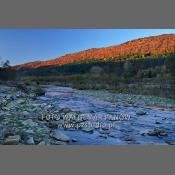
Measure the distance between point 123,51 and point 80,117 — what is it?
139 centimetres

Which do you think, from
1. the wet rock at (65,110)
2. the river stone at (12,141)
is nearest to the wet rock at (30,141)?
the river stone at (12,141)

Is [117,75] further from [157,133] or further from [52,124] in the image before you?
[52,124]

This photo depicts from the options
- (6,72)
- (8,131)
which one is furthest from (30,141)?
(6,72)

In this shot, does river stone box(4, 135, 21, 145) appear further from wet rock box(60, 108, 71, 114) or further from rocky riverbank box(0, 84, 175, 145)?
wet rock box(60, 108, 71, 114)

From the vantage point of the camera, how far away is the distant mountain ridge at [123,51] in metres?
7.45

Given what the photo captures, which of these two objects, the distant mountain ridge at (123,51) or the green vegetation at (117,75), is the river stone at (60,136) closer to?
the green vegetation at (117,75)

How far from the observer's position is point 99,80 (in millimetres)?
7523

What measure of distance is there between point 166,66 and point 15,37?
8.53ft

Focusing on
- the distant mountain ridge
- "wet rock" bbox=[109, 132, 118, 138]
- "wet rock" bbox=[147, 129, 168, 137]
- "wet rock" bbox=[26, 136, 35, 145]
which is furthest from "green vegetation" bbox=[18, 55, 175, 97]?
"wet rock" bbox=[26, 136, 35, 145]

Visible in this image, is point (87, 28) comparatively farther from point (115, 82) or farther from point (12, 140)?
point (12, 140)

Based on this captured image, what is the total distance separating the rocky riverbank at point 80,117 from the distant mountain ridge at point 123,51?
43 centimetres

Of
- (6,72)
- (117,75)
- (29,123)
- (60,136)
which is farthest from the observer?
(117,75)

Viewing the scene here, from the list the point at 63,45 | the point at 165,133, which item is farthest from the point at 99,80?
the point at 165,133

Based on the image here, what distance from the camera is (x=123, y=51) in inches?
301
